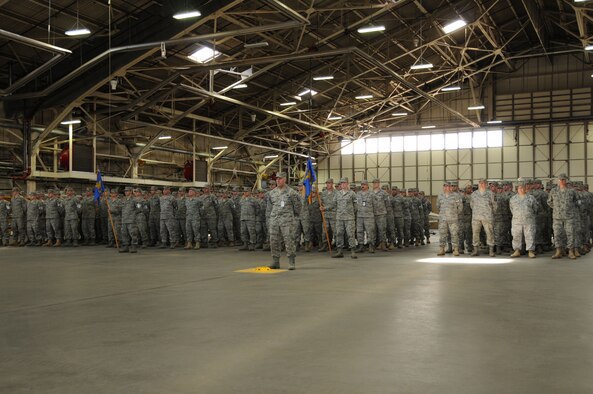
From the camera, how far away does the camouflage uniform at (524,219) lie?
12828 mm

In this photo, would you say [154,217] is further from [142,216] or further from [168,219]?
[142,216]

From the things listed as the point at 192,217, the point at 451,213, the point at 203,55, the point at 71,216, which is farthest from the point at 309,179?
the point at 203,55

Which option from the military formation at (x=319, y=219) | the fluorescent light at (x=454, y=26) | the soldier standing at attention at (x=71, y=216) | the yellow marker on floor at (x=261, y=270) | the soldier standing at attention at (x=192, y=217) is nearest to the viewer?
the yellow marker on floor at (x=261, y=270)

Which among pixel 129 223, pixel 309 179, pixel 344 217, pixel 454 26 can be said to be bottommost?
pixel 129 223

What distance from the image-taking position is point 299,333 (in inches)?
194

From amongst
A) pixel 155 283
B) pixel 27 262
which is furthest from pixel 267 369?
pixel 27 262

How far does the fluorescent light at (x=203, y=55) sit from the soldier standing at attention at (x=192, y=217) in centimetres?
773

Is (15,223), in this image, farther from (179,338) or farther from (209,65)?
(179,338)

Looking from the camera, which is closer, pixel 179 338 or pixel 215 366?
pixel 215 366

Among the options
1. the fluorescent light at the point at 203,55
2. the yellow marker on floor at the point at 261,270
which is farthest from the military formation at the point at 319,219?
the fluorescent light at the point at 203,55

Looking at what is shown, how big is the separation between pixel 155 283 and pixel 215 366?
4878 millimetres

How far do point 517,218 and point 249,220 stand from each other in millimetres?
7340

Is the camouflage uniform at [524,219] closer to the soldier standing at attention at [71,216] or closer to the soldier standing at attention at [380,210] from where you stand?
the soldier standing at attention at [380,210]

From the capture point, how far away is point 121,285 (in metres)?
8.32
